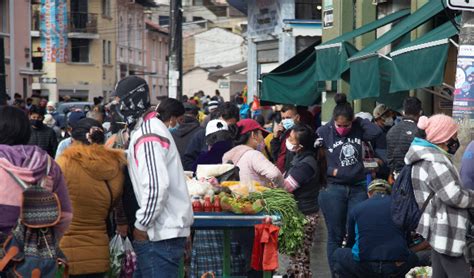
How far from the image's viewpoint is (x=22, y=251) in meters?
6.38

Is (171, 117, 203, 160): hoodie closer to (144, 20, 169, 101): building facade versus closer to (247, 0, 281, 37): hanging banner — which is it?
(247, 0, 281, 37): hanging banner

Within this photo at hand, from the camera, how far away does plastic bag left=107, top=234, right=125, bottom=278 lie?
23.9 feet

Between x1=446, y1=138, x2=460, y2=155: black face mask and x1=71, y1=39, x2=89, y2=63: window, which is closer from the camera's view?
x1=446, y1=138, x2=460, y2=155: black face mask

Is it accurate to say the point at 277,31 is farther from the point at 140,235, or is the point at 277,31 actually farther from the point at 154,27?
the point at 154,27

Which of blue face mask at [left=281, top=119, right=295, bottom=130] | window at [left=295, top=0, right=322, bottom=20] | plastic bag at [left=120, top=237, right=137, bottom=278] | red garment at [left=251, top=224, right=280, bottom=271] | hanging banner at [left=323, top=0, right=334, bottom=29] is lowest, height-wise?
red garment at [left=251, top=224, right=280, bottom=271]

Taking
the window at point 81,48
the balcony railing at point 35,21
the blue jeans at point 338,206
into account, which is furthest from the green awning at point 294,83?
the window at point 81,48

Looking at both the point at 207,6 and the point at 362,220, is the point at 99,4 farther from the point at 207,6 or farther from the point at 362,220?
the point at 362,220

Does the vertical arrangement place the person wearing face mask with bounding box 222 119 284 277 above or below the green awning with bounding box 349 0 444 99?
below

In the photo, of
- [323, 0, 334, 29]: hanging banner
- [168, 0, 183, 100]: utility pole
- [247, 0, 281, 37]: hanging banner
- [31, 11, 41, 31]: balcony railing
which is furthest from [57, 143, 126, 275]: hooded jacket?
[31, 11, 41, 31]: balcony railing

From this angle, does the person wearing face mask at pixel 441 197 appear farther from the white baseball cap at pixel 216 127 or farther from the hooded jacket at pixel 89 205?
the white baseball cap at pixel 216 127

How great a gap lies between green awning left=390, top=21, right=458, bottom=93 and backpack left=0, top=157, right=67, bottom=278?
6395 mm

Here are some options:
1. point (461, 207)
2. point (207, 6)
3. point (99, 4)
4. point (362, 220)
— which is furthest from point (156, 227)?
point (207, 6)

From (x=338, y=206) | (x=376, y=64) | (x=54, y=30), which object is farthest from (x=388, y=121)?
(x=54, y=30)

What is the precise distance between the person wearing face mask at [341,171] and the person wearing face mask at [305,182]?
9.8 inches
